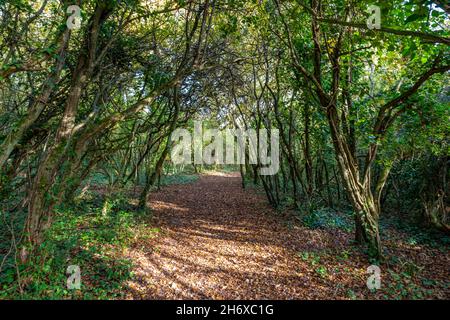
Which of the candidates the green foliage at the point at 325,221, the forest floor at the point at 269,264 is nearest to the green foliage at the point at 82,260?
the forest floor at the point at 269,264

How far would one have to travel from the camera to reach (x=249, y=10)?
6.76 m

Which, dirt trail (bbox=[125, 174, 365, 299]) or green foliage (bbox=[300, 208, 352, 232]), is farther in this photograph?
green foliage (bbox=[300, 208, 352, 232])

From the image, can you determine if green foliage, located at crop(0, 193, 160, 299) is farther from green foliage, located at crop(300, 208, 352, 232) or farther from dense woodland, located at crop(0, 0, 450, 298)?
green foliage, located at crop(300, 208, 352, 232)

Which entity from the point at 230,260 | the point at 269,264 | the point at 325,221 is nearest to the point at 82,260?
the point at 230,260

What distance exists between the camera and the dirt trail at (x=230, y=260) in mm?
4828

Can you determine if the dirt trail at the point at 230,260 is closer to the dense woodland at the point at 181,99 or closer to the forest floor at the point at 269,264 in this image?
the forest floor at the point at 269,264

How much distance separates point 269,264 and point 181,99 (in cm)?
684

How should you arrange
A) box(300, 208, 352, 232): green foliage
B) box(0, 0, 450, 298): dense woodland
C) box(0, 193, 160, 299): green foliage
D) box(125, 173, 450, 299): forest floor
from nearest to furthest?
1. box(0, 193, 160, 299): green foliage
2. box(0, 0, 450, 298): dense woodland
3. box(125, 173, 450, 299): forest floor
4. box(300, 208, 352, 232): green foliage

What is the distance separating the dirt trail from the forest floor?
0.02 m

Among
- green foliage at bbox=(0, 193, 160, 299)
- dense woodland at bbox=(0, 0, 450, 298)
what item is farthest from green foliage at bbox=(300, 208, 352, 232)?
green foliage at bbox=(0, 193, 160, 299)

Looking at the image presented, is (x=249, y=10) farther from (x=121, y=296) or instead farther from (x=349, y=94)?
(x=121, y=296)

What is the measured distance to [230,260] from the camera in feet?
20.2

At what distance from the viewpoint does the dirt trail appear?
4.83m

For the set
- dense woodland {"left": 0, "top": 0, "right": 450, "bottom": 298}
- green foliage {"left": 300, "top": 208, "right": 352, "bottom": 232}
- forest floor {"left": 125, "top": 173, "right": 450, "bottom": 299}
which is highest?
dense woodland {"left": 0, "top": 0, "right": 450, "bottom": 298}
